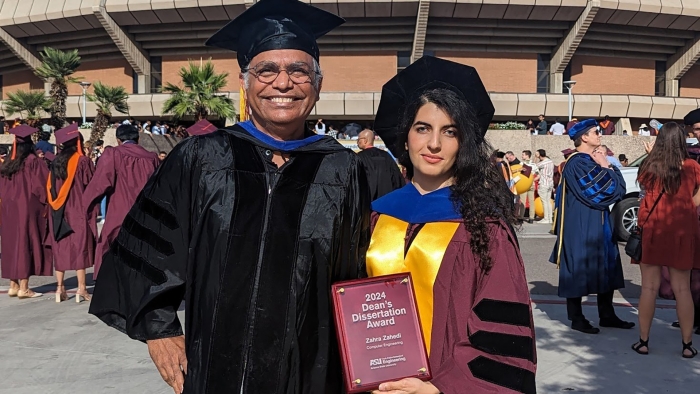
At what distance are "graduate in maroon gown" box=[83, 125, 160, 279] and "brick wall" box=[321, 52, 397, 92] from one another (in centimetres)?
2354

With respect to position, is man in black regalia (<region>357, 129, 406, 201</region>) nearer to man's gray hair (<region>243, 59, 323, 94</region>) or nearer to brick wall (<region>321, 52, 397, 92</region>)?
man's gray hair (<region>243, 59, 323, 94</region>)

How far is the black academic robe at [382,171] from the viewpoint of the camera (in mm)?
4578

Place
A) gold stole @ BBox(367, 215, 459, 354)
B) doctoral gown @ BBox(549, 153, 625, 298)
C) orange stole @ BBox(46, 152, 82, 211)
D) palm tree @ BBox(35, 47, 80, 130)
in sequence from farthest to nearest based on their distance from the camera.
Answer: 1. palm tree @ BBox(35, 47, 80, 130)
2. orange stole @ BBox(46, 152, 82, 211)
3. doctoral gown @ BBox(549, 153, 625, 298)
4. gold stole @ BBox(367, 215, 459, 354)

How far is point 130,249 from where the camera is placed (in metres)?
2.30

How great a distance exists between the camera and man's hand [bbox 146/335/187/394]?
2230 mm

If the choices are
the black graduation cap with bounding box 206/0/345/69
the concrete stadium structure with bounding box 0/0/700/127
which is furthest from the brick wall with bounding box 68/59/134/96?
the black graduation cap with bounding box 206/0/345/69

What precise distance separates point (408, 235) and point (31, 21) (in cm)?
3392

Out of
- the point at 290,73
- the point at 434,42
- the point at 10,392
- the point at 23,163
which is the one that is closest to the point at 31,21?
the point at 434,42

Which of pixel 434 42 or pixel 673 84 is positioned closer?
pixel 434 42

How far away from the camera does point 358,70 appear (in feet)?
99.6

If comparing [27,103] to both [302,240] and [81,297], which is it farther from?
[302,240]

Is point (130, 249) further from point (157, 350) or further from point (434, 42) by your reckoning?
point (434, 42)

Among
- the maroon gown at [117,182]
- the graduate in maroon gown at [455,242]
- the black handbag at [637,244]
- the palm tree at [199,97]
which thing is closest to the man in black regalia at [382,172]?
the graduate in maroon gown at [455,242]

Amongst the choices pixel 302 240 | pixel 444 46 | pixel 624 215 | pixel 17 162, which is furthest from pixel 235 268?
pixel 444 46
